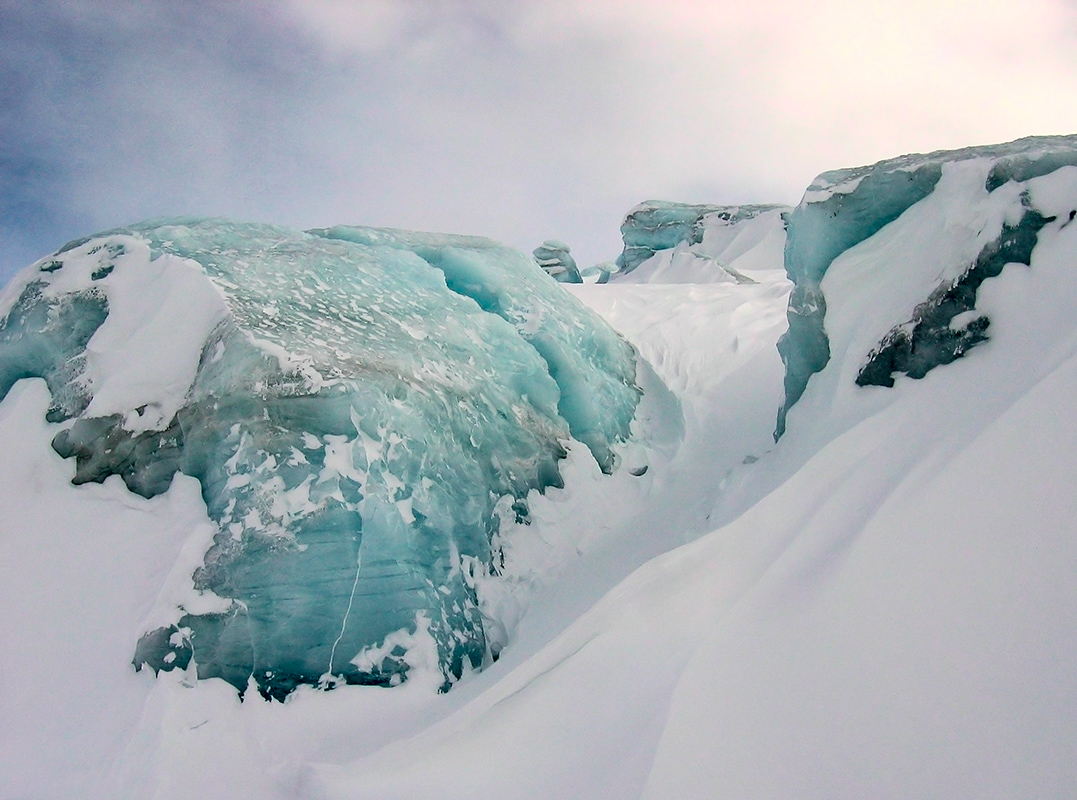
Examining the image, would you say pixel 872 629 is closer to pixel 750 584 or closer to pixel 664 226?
pixel 750 584

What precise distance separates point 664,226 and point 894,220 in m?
18.3

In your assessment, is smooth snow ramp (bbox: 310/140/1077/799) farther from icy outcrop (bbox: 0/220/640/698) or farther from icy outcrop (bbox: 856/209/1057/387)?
icy outcrop (bbox: 0/220/640/698)

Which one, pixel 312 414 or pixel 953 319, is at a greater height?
pixel 953 319

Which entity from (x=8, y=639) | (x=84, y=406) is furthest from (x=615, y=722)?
(x=84, y=406)

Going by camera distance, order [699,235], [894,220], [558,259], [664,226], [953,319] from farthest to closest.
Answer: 1. [699,235]
2. [664,226]
3. [558,259]
4. [894,220]
5. [953,319]

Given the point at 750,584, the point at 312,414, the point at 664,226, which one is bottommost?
the point at 750,584

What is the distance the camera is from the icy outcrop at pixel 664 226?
2178cm

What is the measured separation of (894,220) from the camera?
4352mm

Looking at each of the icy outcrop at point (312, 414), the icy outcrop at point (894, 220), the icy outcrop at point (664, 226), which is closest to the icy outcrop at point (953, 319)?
the icy outcrop at point (894, 220)

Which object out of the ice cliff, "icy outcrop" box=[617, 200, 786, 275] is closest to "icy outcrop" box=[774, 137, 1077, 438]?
the ice cliff

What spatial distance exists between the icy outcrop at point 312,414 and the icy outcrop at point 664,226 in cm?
1674

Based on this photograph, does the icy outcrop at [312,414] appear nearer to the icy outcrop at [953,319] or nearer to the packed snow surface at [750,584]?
the packed snow surface at [750,584]

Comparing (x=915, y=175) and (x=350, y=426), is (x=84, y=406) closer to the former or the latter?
(x=350, y=426)

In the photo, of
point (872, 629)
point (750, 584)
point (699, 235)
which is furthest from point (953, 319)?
point (699, 235)
